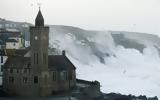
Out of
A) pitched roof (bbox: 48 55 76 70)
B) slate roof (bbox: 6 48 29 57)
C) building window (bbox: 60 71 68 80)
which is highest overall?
slate roof (bbox: 6 48 29 57)

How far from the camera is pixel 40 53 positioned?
193ft

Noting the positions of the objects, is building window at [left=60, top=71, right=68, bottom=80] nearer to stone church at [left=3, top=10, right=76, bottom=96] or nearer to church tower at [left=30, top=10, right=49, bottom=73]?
stone church at [left=3, top=10, right=76, bottom=96]

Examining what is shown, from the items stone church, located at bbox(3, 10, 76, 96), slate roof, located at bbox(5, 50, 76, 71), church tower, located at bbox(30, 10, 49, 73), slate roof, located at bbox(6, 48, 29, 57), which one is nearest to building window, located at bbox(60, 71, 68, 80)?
stone church, located at bbox(3, 10, 76, 96)

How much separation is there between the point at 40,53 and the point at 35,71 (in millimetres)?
1908

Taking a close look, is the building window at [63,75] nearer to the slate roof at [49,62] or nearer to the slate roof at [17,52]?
the slate roof at [49,62]

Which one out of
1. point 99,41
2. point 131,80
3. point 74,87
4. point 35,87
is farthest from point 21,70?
point 99,41

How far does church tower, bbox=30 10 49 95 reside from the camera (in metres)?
58.4

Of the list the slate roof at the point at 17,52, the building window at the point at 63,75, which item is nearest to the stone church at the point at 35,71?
the building window at the point at 63,75

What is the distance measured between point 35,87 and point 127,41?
120138 mm

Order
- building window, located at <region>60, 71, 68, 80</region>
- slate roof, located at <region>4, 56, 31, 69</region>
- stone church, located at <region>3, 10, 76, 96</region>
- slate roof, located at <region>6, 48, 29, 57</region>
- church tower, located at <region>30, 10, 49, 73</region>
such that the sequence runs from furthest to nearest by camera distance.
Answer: building window, located at <region>60, 71, 68, 80</region>, slate roof, located at <region>6, 48, 29, 57</region>, slate roof, located at <region>4, 56, 31, 69</region>, stone church, located at <region>3, 10, 76, 96</region>, church tower, located at <region>30, 10, 49, 73</region>

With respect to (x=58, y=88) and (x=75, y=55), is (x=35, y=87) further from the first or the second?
(x=75, y=55)

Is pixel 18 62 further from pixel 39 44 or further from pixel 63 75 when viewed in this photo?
pixel 63 75

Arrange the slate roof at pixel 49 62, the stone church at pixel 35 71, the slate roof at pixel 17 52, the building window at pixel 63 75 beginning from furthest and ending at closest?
the building window at pixel 63 75, the slate roof at pixel 17 52, the slate roof at pixel 49 62, the stone church at pixel 35 71

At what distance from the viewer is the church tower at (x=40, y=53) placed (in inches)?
2299
